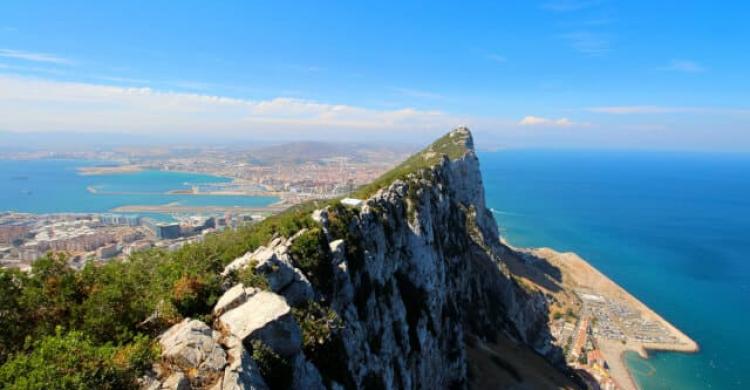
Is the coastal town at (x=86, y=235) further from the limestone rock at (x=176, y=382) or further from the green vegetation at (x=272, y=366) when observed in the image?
the limestone rock at (x=176, y=382)

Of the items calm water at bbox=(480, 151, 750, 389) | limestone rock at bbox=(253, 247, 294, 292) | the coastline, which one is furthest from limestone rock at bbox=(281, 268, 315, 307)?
calm water at bbox=(480, 151, 750, 389)

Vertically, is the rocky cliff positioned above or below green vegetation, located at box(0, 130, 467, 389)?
below

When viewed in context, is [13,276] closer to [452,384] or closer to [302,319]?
[302,319]

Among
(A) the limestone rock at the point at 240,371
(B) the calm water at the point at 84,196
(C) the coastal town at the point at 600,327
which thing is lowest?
Result: (C) the coastal town at the point at 600,327

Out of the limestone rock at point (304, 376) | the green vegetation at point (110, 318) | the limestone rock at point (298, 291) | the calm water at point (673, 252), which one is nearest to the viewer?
the green vegetation at point (110, 318)

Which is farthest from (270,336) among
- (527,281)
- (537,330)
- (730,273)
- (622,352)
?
(730,273)

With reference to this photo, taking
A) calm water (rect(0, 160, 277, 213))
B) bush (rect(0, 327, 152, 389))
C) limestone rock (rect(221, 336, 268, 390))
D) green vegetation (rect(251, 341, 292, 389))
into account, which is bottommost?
calm water (rect(0, 160, 277, 213))

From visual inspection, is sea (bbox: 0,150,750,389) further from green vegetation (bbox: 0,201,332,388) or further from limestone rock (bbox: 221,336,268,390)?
green vegetation (bbox: 0,201,332,388)

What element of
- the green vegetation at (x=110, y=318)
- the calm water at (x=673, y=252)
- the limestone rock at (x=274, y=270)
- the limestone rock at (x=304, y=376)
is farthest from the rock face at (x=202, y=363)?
the calm water at (x=673, y=252)
